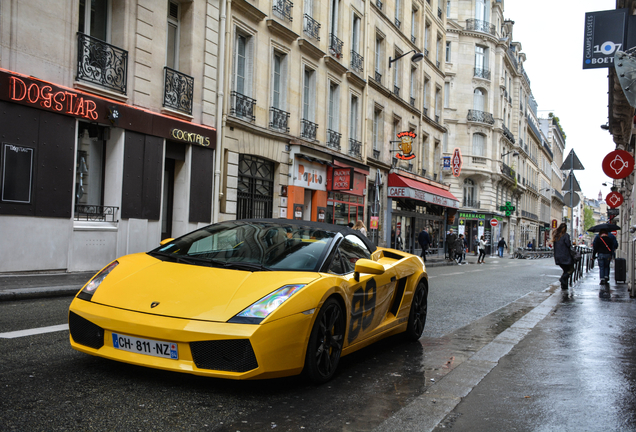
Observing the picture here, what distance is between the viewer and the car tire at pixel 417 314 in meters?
6.27

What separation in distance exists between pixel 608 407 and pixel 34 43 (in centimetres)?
1150

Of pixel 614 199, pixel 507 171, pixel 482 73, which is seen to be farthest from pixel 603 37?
pixel 507 171

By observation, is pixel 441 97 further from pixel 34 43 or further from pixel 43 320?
pixel 43 320

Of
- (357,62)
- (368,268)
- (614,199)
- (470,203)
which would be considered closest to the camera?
(368,268)

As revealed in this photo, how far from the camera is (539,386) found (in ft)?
15.1

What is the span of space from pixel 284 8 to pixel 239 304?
18128mm

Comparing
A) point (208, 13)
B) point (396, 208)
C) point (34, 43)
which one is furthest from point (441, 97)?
point (34, 43)

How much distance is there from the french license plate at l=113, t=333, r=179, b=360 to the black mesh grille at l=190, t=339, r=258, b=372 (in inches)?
5.3

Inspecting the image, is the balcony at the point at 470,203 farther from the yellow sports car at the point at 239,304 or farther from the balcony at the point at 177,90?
the yellow sports car at the point at 239,304

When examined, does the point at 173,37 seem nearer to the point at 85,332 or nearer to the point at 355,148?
the point at 355,148

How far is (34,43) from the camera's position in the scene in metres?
11.5

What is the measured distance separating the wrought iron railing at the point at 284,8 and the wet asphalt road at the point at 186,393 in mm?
16089

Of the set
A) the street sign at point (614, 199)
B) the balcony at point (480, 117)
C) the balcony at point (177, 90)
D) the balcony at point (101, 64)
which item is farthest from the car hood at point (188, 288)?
the balcony at point (480, 117)

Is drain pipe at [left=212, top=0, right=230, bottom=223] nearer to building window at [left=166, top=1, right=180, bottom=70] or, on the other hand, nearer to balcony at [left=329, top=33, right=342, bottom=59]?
building window at [left=166, top=1, right=180, bottom=70]
